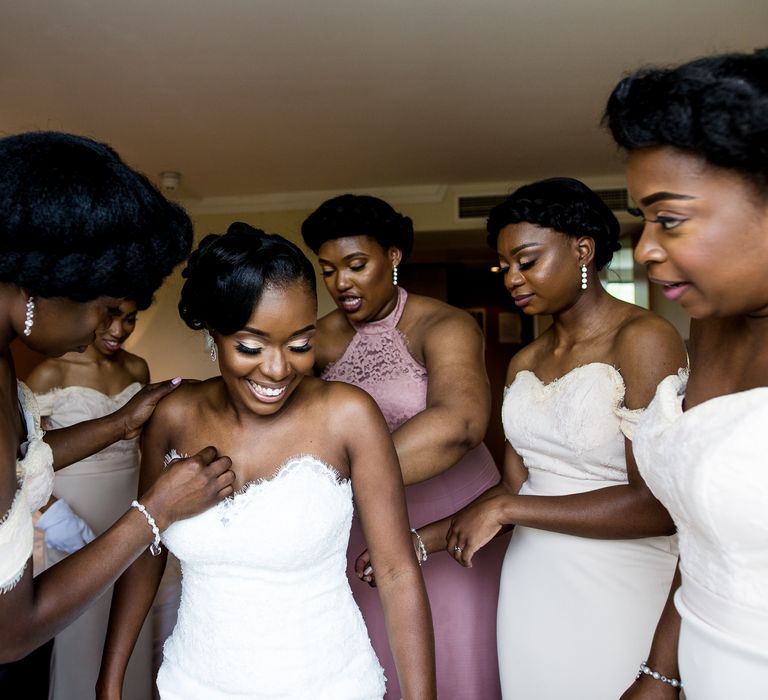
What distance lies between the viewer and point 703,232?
3.57 ft

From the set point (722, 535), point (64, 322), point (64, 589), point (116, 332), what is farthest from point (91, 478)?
point (722, 535)

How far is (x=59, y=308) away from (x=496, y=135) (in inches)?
168

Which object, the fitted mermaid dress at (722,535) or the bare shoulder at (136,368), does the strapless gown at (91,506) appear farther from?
the fitted mermaid dress at (722,535)

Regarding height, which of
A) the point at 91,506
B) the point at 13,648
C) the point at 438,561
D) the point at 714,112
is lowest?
the point at 91,506

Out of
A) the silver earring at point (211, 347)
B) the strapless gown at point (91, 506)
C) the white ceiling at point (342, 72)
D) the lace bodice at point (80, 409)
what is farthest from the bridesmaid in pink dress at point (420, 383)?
the lace bodice at point (80, 409)

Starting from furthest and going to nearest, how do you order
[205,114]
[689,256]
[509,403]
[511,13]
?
[205,114]
[511,13]
[509,403]
[689,256]

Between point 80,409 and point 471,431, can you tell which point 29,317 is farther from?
point 80,409

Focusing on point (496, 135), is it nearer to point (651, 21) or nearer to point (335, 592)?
point (651, 21)

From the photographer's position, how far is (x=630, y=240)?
7.23 m

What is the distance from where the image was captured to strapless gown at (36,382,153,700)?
3.22m

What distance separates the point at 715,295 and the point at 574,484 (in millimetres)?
1029

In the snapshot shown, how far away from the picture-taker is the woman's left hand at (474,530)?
1.93 meters

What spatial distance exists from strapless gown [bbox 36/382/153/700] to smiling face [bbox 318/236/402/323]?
173cm

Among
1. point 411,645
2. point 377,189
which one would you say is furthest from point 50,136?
point 377,189
